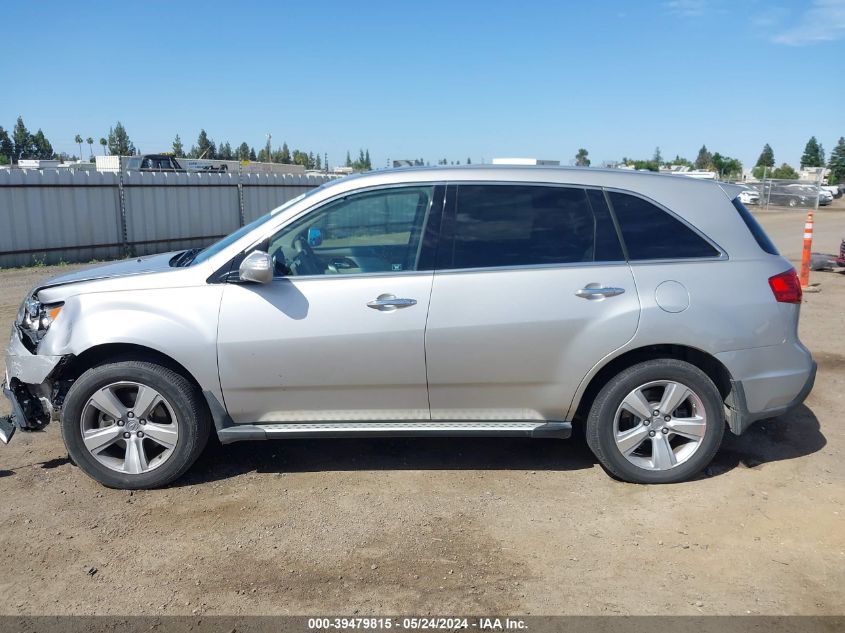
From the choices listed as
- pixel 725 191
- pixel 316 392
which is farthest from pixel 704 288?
pixel 316 392

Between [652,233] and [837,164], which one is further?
[837,164]

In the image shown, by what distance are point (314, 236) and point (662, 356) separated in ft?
7.43

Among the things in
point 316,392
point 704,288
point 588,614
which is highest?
point 704,288

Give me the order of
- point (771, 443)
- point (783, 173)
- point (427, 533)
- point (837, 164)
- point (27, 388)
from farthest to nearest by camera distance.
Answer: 1. point (837, 164)
2. point (783, 173)
3. point (771, 443)
4. point (27, 388)
5. point (427, 533)

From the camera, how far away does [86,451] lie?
4.50 m

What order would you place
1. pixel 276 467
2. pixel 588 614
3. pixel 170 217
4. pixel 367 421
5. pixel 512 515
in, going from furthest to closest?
pixel 170 217
pixel 276 467
pixel 367 421
pixel 512 515
pixel 588 614

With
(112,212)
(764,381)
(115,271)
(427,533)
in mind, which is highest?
(112,212)

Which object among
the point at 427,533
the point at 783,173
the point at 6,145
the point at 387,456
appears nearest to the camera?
the point at 427,533

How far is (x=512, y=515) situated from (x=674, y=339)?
1.41 meters

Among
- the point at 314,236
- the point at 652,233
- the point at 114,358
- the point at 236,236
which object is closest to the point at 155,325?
the point at 114,358

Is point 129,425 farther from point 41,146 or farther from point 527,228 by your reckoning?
point 41,146

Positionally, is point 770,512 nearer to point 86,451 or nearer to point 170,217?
point 86,451

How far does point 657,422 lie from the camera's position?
4543 millimetres

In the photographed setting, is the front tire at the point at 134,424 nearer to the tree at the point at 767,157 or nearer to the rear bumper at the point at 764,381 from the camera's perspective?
the rear bumper at the point at 764,381
